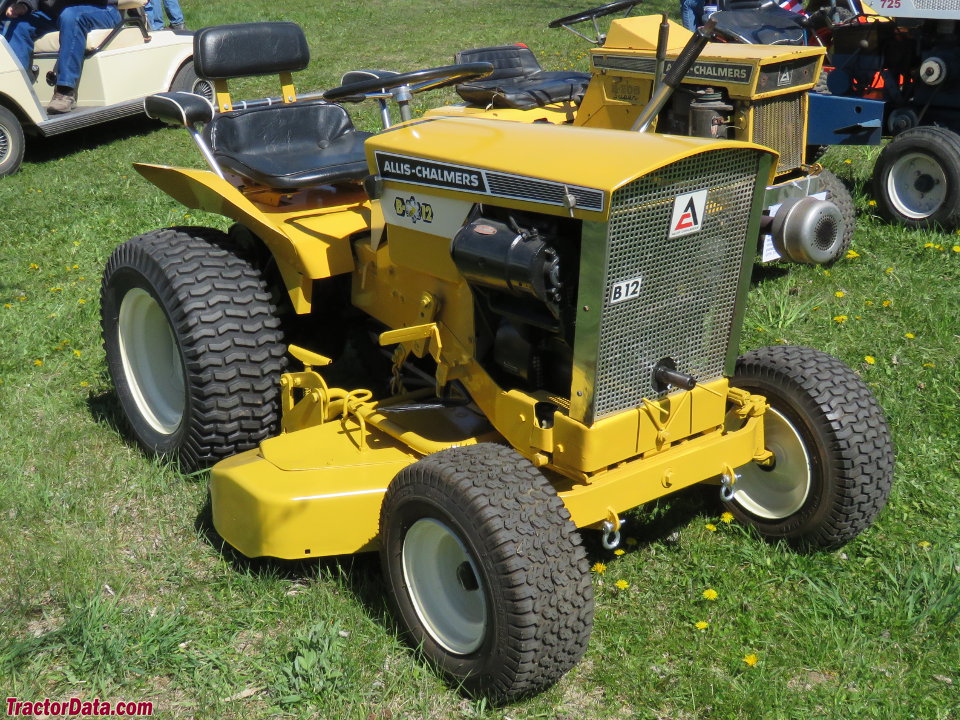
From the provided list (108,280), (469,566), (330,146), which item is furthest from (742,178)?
(108,280)

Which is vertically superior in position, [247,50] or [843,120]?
[247,50]

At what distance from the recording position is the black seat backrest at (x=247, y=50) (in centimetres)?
392

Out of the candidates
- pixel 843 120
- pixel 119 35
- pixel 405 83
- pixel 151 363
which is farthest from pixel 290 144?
pixel 119 35

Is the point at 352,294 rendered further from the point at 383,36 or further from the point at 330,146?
the point at 383,36

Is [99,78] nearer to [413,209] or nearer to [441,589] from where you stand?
[413,209]

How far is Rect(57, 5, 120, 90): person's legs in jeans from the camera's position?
8.49 meters

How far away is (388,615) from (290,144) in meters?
1.92

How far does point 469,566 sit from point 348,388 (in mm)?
1782

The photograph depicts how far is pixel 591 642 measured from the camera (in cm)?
284

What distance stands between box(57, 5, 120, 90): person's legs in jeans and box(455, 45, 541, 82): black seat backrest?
11.5ft

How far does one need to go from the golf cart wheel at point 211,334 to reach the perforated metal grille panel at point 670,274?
1329 millimetres

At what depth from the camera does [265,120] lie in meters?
3.88

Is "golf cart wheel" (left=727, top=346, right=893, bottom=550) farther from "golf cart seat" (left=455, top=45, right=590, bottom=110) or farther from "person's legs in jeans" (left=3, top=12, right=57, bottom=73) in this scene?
"person's legs in jeans" (left=3, top=12, right=57, bottom=73)

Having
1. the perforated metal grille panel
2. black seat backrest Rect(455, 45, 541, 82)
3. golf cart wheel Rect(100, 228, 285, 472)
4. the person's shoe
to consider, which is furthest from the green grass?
the person's shoe
